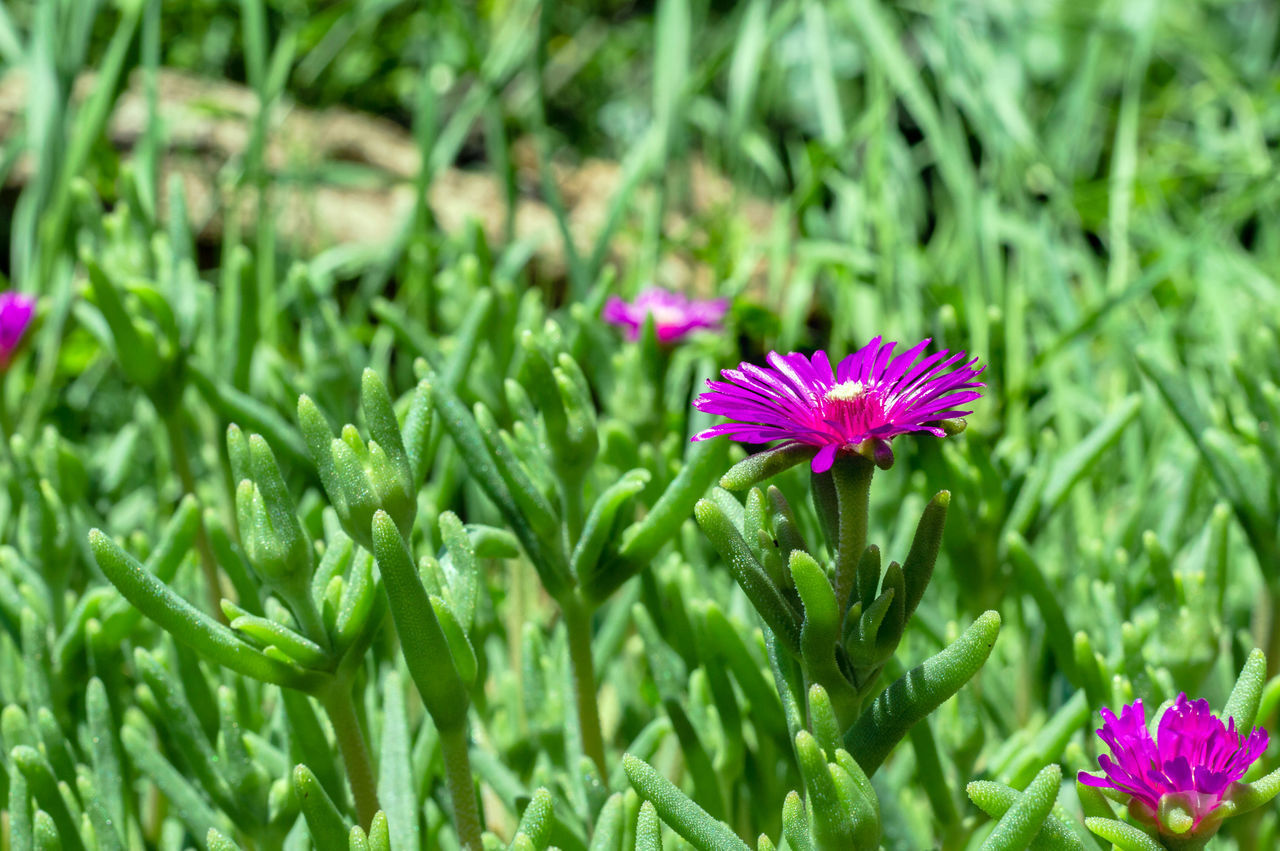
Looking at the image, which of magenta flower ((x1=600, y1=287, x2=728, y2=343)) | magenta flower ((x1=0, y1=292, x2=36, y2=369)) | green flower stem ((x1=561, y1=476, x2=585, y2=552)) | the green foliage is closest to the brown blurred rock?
the green foliage

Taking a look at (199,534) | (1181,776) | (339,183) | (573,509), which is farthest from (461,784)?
(339,183)

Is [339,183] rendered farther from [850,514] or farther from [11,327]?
[850,514]

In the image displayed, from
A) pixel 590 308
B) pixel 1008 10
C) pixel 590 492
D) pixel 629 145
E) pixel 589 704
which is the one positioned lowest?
pixel 589 704

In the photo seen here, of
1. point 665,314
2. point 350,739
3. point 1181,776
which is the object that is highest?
point 665,314

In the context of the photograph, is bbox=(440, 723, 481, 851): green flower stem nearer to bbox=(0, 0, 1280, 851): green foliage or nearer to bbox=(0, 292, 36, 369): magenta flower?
bbox=(0, 0, 1280, 851): green foliage

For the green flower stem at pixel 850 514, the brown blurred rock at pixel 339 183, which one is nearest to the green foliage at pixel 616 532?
the green flower stem at pixel 850 514

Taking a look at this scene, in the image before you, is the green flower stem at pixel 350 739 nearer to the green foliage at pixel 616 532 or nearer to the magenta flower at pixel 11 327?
the green foliage at pixel 616 532

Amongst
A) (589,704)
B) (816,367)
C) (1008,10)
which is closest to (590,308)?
(589,704)

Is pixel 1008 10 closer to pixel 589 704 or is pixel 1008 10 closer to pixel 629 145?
pixel 629 145
